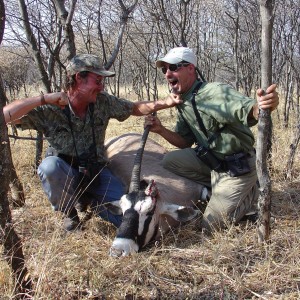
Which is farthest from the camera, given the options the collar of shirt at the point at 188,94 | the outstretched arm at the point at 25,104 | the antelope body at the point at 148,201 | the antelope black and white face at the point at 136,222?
the collar of shirt at the point at 188,94

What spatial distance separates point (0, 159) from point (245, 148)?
2090mm

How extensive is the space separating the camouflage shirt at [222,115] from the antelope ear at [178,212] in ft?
1.90

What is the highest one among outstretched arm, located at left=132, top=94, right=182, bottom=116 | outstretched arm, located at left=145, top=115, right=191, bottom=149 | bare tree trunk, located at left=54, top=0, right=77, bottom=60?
bare tree trunk, located at left=54, top=0, right=77, bottom=60

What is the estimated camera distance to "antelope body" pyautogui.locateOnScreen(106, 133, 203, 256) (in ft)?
9.31

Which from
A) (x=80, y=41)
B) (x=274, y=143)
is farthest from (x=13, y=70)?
(x=274, y=143)

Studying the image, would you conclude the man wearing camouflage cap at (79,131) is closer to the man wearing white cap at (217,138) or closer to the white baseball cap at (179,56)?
the man wearing white cap at (217,138)

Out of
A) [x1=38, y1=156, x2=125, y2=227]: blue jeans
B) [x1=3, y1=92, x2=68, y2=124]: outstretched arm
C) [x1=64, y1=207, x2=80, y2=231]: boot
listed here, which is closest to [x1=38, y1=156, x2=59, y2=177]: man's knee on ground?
[x1=38, y1=156, x2=125, y2=227]: blue jeans

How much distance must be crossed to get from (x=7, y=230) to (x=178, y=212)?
1532mm

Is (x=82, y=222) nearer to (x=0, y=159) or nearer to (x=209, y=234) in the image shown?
(x=209, y=234)

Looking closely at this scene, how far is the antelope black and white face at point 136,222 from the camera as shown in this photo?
2719mm

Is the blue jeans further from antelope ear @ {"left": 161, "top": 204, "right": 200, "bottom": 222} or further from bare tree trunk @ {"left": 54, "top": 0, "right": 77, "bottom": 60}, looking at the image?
bare tree trunk @ {"left": 54, "top": 0, "right": 77, "bottom": 60}

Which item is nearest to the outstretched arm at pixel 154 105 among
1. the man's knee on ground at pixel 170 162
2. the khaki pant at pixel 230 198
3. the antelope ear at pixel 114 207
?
the man's knee on ground at pixel 170 162

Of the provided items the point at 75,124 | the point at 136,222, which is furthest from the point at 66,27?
the point at 136,222

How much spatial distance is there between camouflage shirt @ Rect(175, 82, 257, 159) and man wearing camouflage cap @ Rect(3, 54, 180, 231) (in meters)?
0.26
